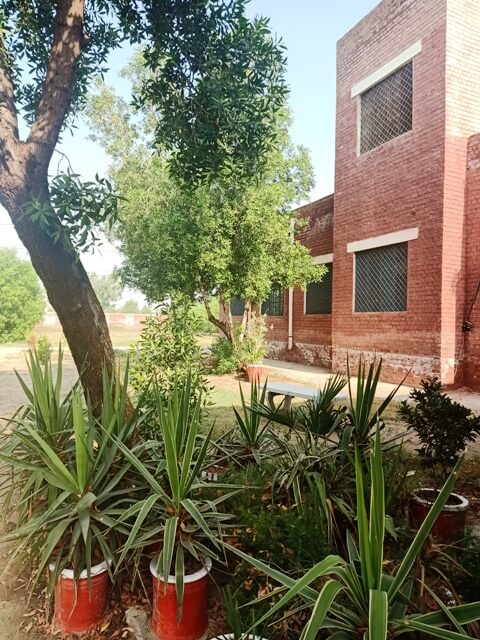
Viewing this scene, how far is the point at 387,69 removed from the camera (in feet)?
30.6

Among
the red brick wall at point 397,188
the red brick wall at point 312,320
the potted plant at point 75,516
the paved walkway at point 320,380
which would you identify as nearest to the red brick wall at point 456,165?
the red brick wall at point 397,188

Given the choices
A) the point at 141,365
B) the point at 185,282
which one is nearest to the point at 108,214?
the point at 141,365

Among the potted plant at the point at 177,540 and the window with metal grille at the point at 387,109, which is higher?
the window with metal grille at the point at 387,109

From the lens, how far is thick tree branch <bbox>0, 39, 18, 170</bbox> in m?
3.22

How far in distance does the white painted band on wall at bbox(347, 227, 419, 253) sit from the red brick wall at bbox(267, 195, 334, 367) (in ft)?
6.31

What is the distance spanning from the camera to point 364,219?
993cm

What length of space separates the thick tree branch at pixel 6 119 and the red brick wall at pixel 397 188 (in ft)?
23.4

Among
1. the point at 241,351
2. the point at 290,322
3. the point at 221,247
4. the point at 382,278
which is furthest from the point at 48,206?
the point at 290,322

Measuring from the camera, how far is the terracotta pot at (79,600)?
6.70 feet

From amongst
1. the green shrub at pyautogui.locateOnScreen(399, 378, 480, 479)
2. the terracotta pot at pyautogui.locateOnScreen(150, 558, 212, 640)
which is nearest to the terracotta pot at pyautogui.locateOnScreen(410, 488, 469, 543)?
the green shrub at pyautogui.locateOnScreen(399, 378, 480, 479)

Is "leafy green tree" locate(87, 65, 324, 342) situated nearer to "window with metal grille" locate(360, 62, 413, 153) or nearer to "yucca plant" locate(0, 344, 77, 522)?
"window with metal grille" locate(360, 62, 413, 153)

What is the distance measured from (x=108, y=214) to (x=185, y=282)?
21.4ft

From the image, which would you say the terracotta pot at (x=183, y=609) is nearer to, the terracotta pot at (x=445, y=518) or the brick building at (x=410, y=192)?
the terracotta pot at (x=445, y=518)

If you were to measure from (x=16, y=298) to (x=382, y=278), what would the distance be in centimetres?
1911
